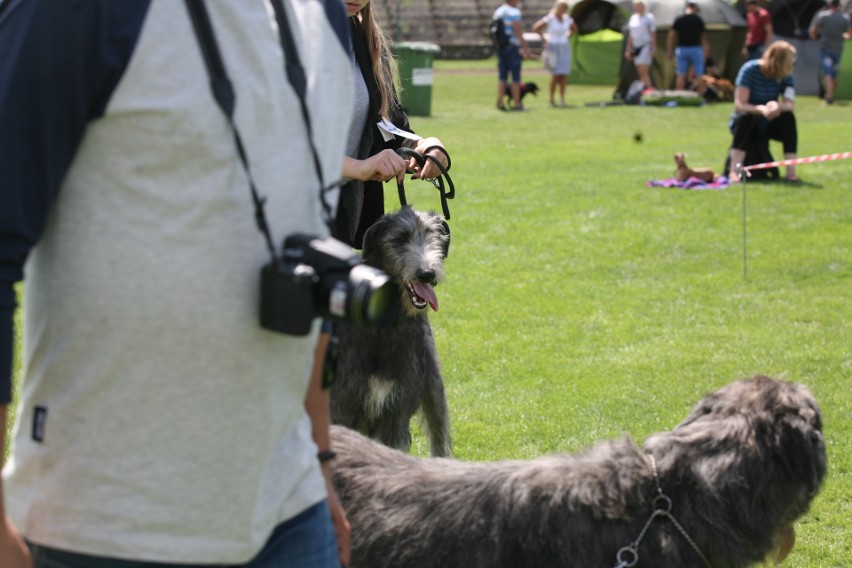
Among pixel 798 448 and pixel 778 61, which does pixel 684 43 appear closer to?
pixel 778 61

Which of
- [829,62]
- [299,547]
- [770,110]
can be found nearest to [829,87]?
[829,62]

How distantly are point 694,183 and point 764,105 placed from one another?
1435 millimetres

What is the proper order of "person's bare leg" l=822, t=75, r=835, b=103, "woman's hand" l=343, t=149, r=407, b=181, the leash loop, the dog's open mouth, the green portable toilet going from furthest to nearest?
"person's bare leg" l=822, t=75, r=835, b=103, the green portable toilet, the dog's open mouth, "woman's hand" l=343, t=149, r=407, b=181, the leash loop

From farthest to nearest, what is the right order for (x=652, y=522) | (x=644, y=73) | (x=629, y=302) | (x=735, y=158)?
(x=644, y=73) → (x=735, y=158) → (x=629, y=302) → (x=652, y=522)

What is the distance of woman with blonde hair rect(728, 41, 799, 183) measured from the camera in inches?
569

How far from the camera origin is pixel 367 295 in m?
1.84

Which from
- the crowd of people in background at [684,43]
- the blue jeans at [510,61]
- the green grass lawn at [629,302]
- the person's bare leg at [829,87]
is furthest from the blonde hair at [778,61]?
the person's bare leg at [829,87]

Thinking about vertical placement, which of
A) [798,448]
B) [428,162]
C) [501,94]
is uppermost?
[428,162]

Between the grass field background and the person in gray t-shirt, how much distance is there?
404 inches

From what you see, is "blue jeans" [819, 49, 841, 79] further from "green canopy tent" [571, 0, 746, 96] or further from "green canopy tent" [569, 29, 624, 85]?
"green canopy tent" [569, 29, 624, 85]

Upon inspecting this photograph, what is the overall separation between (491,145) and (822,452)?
1669cm

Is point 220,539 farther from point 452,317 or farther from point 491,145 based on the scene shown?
point 491,145

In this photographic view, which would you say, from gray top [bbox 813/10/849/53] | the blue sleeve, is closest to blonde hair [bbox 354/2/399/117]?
the blue sleeve

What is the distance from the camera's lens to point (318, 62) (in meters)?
2.00
